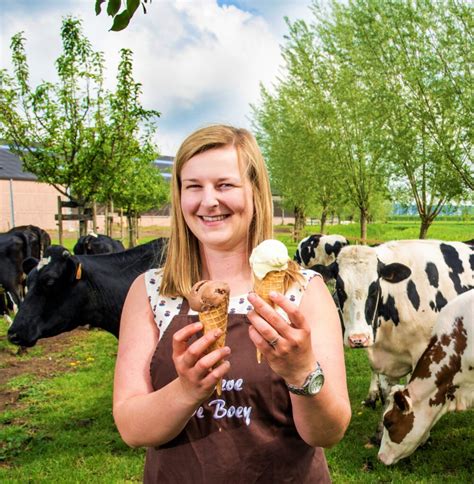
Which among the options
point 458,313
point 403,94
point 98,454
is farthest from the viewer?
point 403,94

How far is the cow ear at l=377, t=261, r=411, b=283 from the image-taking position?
5.06 metres

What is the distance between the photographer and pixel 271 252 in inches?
60.1

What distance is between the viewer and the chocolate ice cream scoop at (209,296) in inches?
55.5

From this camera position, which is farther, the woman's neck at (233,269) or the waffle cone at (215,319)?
the woman's neck at (233,269)

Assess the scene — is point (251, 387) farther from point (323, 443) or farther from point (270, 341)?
point (270, 341)

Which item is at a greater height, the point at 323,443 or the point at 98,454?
the point at 323,443

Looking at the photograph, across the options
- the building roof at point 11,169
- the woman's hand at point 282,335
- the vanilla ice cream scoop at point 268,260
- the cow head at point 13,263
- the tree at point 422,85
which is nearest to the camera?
the woman's hand at point 282,335

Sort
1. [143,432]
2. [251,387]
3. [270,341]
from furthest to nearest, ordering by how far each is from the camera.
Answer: [251,387]
[143,432]
[270,341]

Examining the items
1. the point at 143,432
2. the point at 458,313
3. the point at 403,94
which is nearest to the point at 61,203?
the point at 403,94

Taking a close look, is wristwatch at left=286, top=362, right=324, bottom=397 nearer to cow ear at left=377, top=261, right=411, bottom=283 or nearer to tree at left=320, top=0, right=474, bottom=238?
cow ear at left=377, top=261, right=411, bottom=283

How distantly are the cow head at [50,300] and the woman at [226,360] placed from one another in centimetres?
351

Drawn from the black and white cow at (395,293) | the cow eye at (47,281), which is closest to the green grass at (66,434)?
the cow eye at (47,281)

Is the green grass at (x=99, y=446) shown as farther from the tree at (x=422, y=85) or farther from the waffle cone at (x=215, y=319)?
the tree at (x=422, y=85)

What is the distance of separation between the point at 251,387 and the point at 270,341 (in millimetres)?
412
